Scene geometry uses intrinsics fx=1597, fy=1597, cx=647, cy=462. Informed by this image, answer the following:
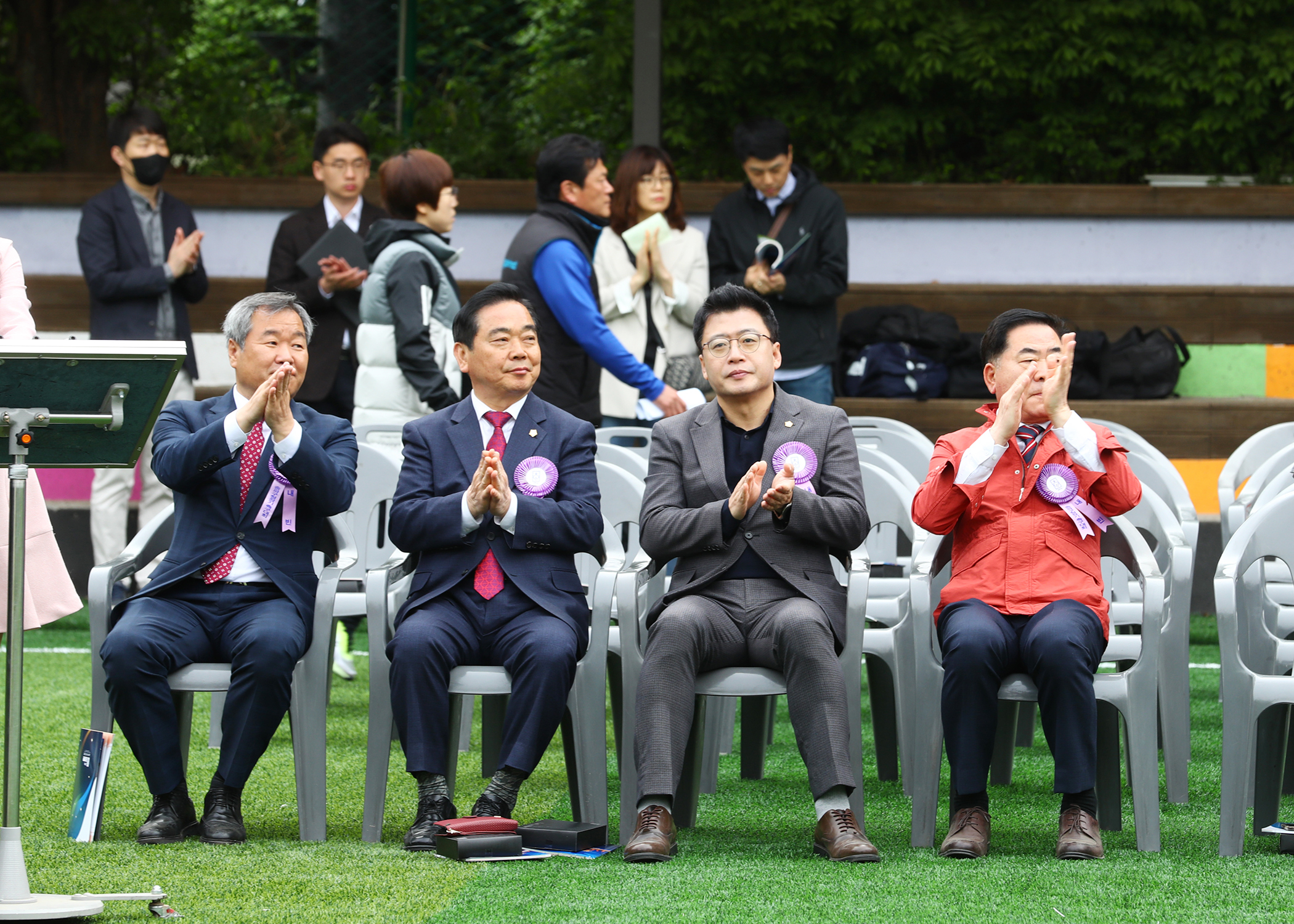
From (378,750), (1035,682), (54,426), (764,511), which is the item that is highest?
(54,426)

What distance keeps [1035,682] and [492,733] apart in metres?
1.54

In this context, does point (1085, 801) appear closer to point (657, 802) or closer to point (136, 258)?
point (657, 802)

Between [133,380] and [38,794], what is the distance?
175 centimetres

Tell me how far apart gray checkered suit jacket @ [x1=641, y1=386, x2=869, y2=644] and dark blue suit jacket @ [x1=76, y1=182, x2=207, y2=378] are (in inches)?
123

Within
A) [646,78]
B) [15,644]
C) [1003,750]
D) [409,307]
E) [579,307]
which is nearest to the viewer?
[15,644]

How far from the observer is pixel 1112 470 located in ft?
12.5

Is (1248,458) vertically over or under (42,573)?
over

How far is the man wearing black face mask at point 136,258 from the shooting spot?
6488 millimetres

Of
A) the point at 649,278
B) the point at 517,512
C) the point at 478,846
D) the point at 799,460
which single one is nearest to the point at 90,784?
the point at 478,846

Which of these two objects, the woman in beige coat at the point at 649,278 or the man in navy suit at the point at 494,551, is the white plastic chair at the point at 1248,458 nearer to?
the woman in beige coat at the point at 649,278

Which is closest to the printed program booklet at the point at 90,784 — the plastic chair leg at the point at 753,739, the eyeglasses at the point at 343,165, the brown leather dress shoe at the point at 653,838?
the brown leather dress shoe at the point at 653,838

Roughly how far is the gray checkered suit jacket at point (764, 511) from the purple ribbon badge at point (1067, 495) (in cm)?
44

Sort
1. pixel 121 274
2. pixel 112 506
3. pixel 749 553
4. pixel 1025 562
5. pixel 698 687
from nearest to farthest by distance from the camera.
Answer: pixel 698 687 → pixel 1025 562 → pixel 749 553 → pixel 121 274 → pixel 112 506

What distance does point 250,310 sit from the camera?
4.03 meters
